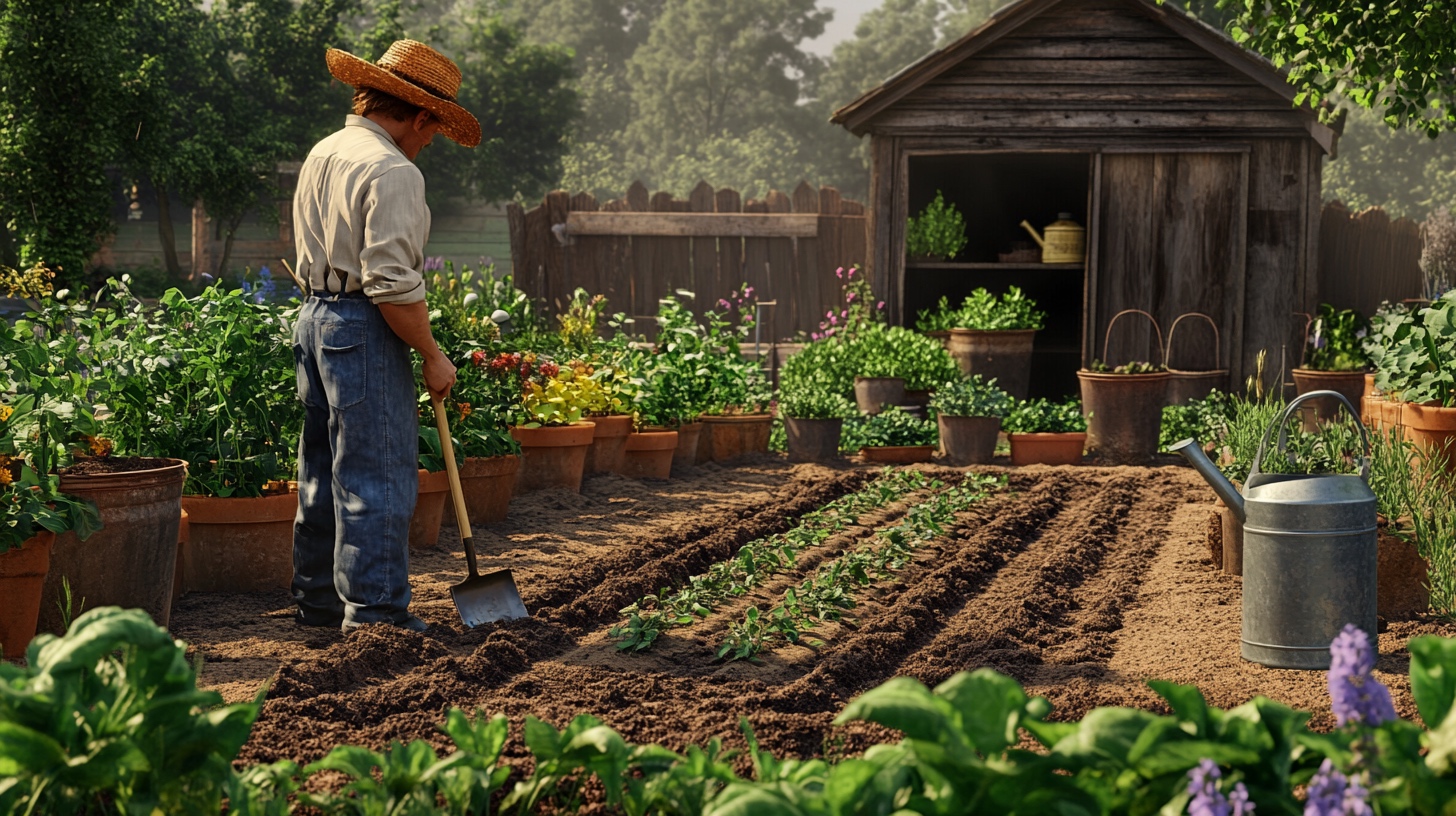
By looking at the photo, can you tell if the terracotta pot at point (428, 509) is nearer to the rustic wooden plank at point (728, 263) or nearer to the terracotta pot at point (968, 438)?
the terracotta pot at point (968, 438)

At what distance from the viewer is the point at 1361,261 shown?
46.0ft

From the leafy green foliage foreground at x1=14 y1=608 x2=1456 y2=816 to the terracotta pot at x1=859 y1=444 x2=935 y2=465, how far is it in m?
7.61

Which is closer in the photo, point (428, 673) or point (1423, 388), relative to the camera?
point (428, 673)

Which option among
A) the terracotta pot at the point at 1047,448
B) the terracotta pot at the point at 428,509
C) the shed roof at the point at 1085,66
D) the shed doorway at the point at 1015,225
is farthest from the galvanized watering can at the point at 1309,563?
the shed doorway at the point at 1015,225

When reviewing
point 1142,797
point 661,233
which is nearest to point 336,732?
point 1142,797

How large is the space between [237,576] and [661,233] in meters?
9.07

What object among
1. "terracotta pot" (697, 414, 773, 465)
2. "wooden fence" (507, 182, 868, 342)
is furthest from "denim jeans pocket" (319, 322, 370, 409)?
"wooden fence" (507, 182, 868, 342)

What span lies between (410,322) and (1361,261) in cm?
1208

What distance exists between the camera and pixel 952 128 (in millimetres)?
11430

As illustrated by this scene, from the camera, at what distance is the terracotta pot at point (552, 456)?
7.69 m

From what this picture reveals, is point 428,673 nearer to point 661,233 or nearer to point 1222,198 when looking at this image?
point 1222,198

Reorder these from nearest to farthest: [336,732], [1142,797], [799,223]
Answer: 1. [1142,797]
2. [336,732]
3. [799,223]

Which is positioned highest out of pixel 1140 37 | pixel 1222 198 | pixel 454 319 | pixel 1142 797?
pixel 1140 37

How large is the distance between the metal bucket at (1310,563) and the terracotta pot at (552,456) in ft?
14.0
